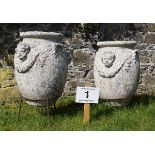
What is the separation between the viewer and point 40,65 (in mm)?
5219

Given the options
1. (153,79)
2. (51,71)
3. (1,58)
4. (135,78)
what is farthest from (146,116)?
(1,58)

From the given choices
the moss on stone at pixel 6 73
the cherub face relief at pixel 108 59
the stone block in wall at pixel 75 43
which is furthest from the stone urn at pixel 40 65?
the stone block in wall at pixel 75 43

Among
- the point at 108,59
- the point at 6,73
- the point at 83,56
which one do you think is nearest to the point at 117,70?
the point at 108,59

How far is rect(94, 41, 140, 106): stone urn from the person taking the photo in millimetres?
5767

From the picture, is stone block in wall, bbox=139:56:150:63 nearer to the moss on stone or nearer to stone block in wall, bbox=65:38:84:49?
stone block in wall, bbox=65:38:84:49

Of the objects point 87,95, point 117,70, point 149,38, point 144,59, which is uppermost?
point 149,38

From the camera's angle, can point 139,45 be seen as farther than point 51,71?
Yes

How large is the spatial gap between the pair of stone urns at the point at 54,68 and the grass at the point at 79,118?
8.9 inches

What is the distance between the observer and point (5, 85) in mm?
7102

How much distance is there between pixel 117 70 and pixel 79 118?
0.84 metres

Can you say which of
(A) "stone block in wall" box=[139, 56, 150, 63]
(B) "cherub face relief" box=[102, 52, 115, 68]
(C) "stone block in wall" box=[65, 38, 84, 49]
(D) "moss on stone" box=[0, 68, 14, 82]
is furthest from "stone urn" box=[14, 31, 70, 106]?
(A) "stone block in wall" box=[139, 56, 150, 63]

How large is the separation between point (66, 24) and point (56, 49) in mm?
2249

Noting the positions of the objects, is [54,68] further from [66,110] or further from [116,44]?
[116,44]
